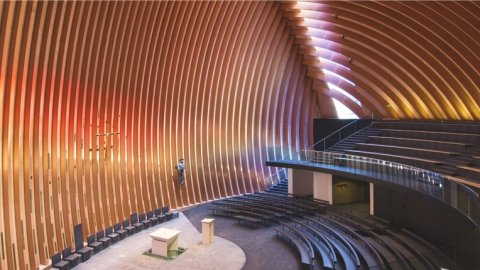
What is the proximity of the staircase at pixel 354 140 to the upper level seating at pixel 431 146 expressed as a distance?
0.13m

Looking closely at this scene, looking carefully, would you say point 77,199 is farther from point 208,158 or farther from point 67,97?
point 208,158

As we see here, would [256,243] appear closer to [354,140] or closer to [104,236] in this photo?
[104,236]

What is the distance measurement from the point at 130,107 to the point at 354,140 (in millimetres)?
12403

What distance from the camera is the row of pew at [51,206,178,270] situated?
12.2m

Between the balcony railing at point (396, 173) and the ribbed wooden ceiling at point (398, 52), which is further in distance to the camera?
the ribbed wooden ceiling at point (398, 52)

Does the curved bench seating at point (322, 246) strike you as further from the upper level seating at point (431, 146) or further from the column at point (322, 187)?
the upper level seating at point (431, 146)

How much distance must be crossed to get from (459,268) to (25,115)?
11.4 metres

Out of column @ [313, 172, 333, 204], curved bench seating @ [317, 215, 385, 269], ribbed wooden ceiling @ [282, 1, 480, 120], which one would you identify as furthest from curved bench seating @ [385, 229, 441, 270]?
ribbed wooden ceiling @ [282, 1, 480, 120]

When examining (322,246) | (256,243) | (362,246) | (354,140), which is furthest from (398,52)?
(256,243)

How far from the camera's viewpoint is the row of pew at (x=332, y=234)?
1176 cm

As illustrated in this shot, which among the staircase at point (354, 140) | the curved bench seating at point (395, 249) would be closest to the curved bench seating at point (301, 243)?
the curved bench seating at point (395, 249)

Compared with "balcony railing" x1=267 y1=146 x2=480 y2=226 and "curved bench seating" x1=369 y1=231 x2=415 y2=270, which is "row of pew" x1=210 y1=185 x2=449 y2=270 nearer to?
"curved bench seating" x1=369 y1=231 x2=415 y2=270

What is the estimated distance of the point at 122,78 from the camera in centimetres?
1517

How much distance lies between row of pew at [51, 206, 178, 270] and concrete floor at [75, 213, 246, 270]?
21 centimetres
